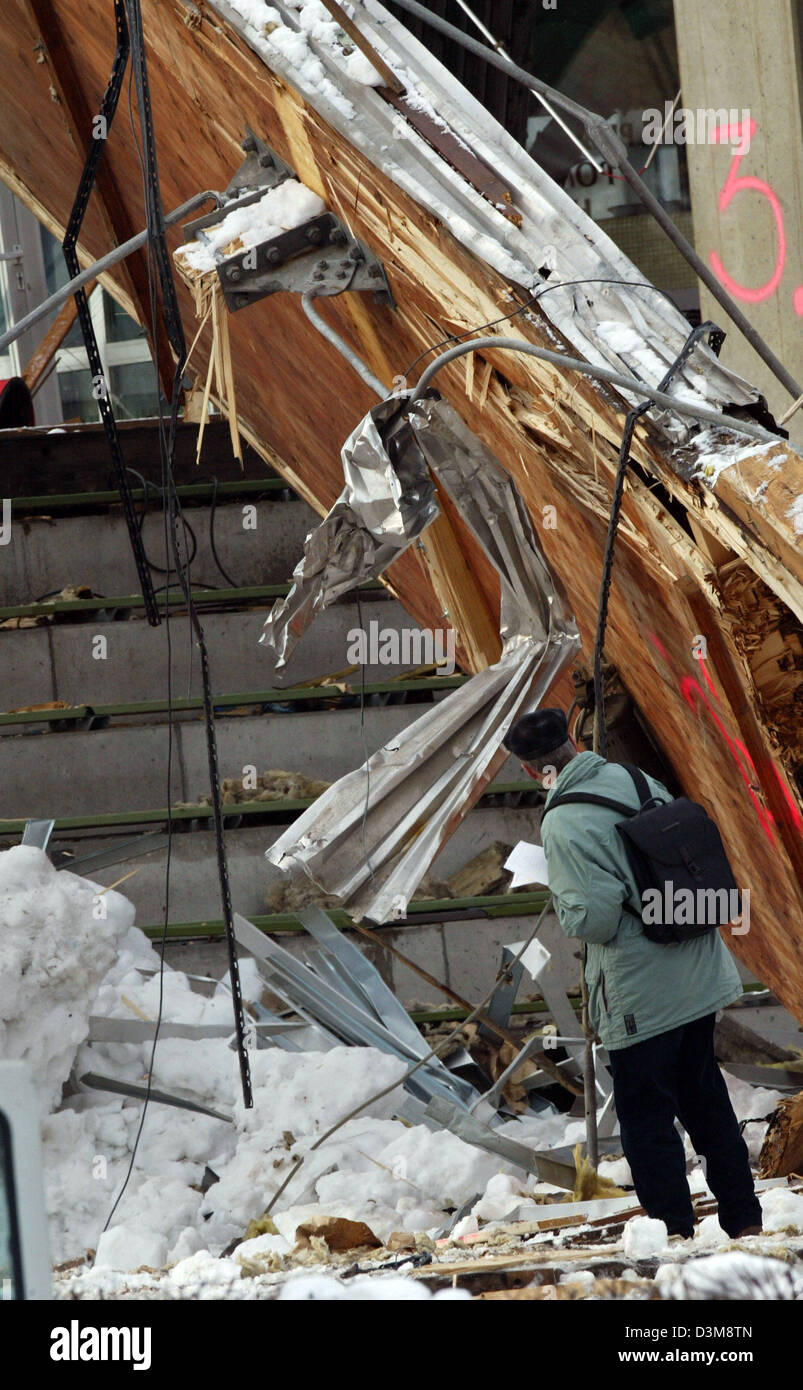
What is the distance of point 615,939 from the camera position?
341cm

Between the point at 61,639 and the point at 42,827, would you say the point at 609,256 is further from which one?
the point at 61,639

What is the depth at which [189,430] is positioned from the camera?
9750mm

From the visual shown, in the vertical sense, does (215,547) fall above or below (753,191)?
below

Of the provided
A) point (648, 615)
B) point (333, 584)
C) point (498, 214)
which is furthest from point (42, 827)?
point (498, 214)

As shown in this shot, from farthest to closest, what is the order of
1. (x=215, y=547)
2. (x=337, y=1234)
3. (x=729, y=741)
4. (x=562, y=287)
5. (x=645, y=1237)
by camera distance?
1. (x=215, y=547)
2. (x=337, y=1234)
3. (x=729, y=741)
4. (x=562, y=287)
5. (x=645, y=1237)

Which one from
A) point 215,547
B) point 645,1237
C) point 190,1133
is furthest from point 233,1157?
point 215,547

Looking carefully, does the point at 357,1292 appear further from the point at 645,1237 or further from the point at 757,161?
the point at 757,161

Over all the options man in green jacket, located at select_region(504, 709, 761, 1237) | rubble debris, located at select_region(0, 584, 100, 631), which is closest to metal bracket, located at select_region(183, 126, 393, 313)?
man in green jacket, located at select_region(504, 709, 761, 1237)

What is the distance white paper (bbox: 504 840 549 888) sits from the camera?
11.8 feet

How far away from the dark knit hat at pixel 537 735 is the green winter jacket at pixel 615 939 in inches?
4.5

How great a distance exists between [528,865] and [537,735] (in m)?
0.36

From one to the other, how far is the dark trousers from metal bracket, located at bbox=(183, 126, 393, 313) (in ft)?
7.21

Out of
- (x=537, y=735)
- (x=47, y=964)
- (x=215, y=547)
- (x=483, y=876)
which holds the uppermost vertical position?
(x=215, y=547)

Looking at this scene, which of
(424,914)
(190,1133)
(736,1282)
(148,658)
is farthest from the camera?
(148,658)
